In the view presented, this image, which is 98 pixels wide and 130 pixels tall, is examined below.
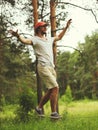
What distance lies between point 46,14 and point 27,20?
818 mm

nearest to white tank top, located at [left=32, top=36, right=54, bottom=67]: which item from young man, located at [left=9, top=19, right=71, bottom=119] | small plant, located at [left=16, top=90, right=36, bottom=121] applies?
young man, located at [left=9, top=19, right=71, bottom=119]

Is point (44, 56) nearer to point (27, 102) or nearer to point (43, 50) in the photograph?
point (43, 50)

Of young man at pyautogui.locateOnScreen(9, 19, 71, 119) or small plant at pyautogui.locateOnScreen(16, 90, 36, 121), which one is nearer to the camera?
young man at pyautogui.locateOnScreen(9, 19, 71, 119)

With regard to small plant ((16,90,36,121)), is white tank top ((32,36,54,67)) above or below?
above

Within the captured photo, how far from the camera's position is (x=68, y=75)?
104m

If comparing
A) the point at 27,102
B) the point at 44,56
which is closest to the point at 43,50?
the point at 44,56

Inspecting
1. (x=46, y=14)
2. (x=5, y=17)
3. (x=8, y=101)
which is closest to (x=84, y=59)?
(x=46, y=14)

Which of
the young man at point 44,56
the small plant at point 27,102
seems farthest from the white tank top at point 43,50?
the small plant at point 27,102

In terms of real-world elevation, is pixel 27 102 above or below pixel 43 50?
below

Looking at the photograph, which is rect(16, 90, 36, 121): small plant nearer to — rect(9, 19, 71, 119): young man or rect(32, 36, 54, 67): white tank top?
rect(9, 19, 71, 119): young man

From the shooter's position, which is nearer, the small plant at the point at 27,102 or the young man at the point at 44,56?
the young man at the point at 44,56

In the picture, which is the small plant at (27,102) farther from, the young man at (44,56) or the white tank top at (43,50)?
the white tank top at (43,50)

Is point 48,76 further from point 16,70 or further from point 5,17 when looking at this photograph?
point 16,70

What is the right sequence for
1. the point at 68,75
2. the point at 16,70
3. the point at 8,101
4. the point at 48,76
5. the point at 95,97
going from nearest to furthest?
the point at 48,76 → the point at 16,70 → the point at 8,101 → the point at 95,97 → the point at 68,75
